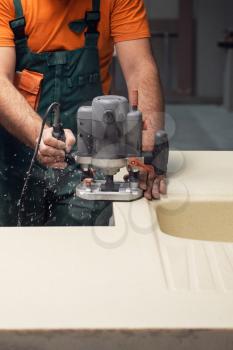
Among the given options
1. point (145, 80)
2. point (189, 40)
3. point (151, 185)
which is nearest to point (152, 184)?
point (151, 185)

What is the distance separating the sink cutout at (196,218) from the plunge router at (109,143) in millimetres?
94

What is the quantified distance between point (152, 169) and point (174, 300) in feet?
2.41

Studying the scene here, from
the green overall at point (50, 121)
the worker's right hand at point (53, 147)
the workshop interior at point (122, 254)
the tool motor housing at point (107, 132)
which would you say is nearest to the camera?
the workshop interior at point (122, 254)

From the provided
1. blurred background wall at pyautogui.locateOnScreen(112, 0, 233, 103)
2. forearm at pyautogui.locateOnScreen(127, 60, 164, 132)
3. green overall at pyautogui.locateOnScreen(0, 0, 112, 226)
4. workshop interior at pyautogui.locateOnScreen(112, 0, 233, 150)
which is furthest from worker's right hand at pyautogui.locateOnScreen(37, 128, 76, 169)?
blurred background wall at pyautogui.locateOnScreen(112, 0, 233, 103)

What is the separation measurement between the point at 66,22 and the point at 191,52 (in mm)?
6671

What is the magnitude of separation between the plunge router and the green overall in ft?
1.09

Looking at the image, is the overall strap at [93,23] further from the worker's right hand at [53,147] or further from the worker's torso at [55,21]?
the worker's right hand at [53,147]

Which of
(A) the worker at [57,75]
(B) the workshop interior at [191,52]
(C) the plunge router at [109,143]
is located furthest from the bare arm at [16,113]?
(B) the workshop interior at [191,52]

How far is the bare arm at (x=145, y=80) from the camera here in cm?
230

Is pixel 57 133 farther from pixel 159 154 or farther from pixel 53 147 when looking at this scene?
pixel 159 154

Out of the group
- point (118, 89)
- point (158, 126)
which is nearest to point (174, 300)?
point (158, 126)

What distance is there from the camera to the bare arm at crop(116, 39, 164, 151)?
234 cm

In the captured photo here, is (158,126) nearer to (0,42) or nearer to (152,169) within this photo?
(152,169)

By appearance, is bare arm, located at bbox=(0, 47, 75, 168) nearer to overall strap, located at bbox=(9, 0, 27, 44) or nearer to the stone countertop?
overall strap, located at bbox=(9, 0, 27, 44)
